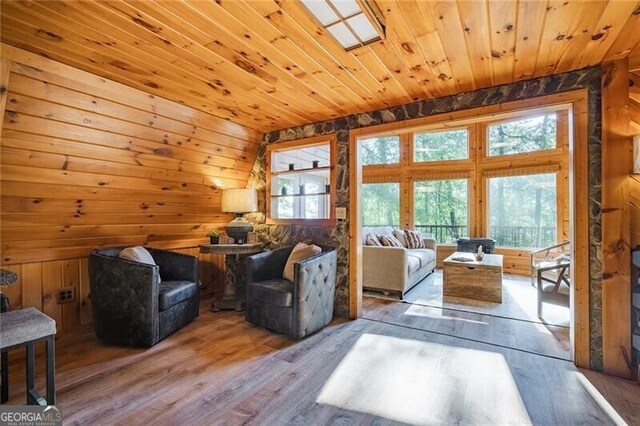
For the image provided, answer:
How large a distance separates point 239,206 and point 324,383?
88.4 inches

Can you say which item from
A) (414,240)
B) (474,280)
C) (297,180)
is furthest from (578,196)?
(297,180)

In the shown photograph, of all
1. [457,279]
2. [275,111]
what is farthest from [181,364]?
[457,279]

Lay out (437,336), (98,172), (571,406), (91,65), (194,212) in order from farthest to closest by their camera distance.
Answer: (194,212), (437,336), (98,172), (91,65), (571,406)

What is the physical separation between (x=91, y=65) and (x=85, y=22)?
537 millimetres

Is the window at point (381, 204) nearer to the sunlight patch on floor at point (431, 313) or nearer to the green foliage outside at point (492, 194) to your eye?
the green foliage outside at point (492, 194)

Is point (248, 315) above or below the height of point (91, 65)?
below

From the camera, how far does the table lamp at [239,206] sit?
142 inches

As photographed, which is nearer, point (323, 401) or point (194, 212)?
point (323, 401)

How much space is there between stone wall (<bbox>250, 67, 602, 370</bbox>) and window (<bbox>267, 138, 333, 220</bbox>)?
13 cm

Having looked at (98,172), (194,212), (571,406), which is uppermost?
(98,172)

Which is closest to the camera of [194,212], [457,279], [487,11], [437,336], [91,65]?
[487,11]

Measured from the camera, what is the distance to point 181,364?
227 centimetres

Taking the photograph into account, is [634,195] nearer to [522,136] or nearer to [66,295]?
[522,136]

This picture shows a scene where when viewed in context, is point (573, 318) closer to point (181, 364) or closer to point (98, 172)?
point (181, 364)
